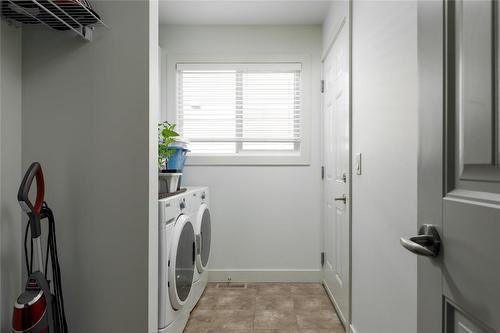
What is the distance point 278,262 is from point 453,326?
2.70 metres

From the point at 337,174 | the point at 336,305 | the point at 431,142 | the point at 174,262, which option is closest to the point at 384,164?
the point at 431,142

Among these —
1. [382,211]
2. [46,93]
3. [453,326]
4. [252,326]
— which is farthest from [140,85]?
[252,326]

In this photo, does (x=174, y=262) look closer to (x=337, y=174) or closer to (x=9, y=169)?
(x=9, y=169)

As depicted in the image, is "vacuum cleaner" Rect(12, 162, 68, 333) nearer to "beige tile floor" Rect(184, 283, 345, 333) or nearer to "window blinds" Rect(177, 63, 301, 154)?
"beige tile floor" Rect(184, 283, 345, 333)

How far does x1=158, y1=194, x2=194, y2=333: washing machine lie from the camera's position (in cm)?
179

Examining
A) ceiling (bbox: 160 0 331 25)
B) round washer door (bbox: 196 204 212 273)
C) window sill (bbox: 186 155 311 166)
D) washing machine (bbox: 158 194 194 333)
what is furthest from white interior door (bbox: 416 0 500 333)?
window sill (bbox: 186 155 311 166)

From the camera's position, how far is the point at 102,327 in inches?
62.6

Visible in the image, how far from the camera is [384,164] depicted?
4.98ft

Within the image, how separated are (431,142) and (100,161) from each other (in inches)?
55.4

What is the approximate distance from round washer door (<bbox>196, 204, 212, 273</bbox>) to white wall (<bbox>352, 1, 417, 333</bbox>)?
111cm

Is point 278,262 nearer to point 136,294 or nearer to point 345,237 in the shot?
point 345,237

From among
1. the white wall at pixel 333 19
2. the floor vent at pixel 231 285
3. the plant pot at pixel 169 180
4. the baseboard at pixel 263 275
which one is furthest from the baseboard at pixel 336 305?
the white wall at pixel 333 19

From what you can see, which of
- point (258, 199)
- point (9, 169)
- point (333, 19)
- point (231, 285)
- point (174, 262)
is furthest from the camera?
point (258, 199)

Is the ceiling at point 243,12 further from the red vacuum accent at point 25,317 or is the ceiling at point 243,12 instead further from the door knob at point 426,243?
the door knob at point 426,243
